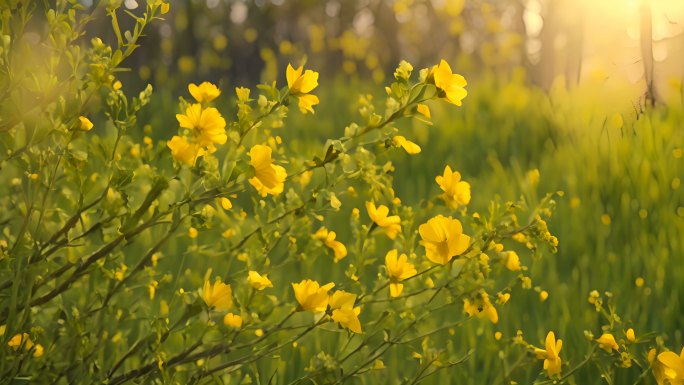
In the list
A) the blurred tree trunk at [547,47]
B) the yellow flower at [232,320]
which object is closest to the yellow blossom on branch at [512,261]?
the yellow flower at [232,320]

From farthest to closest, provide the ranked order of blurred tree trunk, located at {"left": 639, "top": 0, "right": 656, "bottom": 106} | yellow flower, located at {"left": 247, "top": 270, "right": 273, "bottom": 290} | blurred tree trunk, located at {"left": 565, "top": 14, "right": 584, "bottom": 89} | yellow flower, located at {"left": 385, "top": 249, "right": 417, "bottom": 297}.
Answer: blurred tree trunk, located at {"left": 565, "top": 14, "right": 584, "bottom": 89} → blurred tree trunk, located at {"left": 639, "top": 0, "right": 656, "bottom": 106} → yellow flower, located at {"left": 385, "top": 249, "right": 417, "bottom": 297} → yellow flower, located at {"left": 247, "top": 270, "right": 273, "bottom": 290}

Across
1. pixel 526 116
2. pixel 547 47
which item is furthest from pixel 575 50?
pixel 547 47

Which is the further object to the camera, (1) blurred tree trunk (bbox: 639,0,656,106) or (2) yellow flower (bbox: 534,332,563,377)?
(1) blurred tree trunk (bbox: 639,0,656,106)

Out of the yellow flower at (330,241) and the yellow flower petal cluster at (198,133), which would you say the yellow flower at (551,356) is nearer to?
the yellow flower at (330,241)

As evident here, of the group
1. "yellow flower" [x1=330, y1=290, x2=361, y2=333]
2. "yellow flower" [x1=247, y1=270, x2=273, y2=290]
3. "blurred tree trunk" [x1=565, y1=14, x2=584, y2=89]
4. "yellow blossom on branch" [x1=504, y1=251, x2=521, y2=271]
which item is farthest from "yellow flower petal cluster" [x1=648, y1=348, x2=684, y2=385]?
"blurred tree trunk" [x1=565, y1=14, x2=584, y2=89]

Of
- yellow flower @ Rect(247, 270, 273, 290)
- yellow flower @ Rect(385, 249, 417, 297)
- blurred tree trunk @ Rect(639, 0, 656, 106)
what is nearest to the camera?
yellow flower @ Rect(247, 270, 273, 290)

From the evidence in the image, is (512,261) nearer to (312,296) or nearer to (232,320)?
(312,296)

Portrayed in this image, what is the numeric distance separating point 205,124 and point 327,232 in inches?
19.6

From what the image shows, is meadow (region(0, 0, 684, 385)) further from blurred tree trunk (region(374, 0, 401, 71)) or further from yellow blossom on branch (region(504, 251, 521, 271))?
blurred tree trunk (region(374, 0, 401, 71))

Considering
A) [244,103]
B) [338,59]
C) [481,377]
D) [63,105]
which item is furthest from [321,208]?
[338,59]

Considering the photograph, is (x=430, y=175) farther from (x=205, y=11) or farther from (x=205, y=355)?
(x=205, y=11)

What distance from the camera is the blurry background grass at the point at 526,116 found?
241cm

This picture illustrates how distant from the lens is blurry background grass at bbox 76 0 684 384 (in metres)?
2.41

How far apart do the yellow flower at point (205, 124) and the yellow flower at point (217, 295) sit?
9.4 inches
